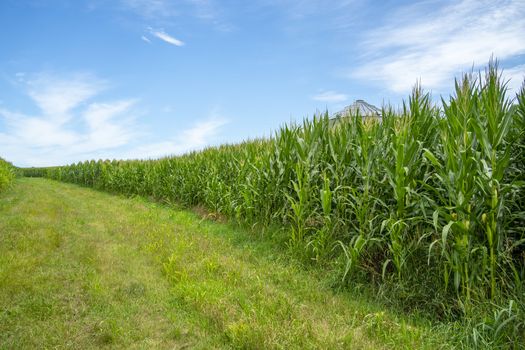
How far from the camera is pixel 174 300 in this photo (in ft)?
14.8

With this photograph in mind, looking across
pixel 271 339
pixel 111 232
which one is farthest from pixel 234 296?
pixel 111 232

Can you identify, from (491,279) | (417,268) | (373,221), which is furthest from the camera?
(373,221)

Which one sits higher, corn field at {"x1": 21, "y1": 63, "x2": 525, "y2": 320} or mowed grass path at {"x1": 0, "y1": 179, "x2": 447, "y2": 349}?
corn field at {"x1": 21, "y1": 63, "x2": 525, "y2": 320}

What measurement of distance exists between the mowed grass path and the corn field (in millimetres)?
665

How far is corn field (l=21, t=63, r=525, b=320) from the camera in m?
3.96

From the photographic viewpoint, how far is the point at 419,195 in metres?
4.60

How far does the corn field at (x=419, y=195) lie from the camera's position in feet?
13.0

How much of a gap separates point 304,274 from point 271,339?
240 centimetres

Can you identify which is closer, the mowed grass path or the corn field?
the mowed grass path

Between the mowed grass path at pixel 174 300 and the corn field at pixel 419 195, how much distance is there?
0.67 metres

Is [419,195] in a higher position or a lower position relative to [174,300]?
higher

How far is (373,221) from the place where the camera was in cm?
541

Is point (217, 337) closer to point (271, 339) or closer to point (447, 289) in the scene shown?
point (271, 339)

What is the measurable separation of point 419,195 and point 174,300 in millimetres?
3456
